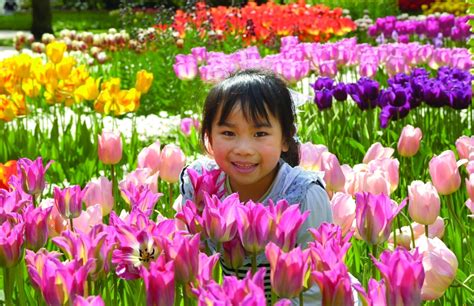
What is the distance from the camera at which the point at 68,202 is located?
219 cm

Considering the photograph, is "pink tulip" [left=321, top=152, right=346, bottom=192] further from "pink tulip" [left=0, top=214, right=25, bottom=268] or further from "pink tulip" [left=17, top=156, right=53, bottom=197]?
"pink tulip" [left=0, top=214, right=25, bottom=268]

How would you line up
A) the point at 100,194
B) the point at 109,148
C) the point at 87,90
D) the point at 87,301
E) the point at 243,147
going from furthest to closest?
1. the point at 87,90
2. the point at 109,148
3. the point at 100,194
4. the point at 243,147
5. the point at 87,301

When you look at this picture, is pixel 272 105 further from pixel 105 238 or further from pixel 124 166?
pixel 124 166

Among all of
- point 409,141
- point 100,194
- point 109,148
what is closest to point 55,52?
point 109,148

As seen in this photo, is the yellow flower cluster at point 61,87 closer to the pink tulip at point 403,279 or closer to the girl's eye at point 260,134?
the girl's eye at point 260,134

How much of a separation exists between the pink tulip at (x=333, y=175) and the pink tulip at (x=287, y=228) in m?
1.00

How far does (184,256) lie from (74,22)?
24070 millimetres

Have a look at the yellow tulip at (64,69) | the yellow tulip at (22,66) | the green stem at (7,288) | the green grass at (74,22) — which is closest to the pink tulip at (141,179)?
the green stem at (7,288)

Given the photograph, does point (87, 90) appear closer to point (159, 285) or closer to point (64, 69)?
point (64, 69)

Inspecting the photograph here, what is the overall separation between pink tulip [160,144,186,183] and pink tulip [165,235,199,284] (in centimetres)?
128

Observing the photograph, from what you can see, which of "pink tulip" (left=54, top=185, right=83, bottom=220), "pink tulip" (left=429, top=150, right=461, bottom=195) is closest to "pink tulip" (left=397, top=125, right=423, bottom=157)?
"pink tulip" (left=429, top=150, right=461, bottom=195)

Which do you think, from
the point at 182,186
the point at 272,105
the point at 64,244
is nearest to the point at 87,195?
the point at 182,186

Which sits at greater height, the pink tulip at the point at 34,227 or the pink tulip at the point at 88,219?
the pink tulip at the point at 34,227

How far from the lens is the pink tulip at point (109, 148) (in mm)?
3131
